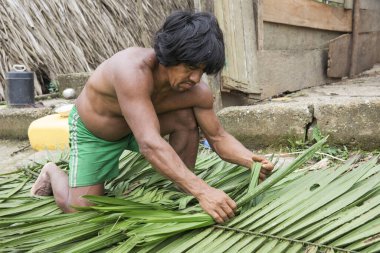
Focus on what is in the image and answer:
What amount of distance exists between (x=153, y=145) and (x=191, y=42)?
0.44 metres

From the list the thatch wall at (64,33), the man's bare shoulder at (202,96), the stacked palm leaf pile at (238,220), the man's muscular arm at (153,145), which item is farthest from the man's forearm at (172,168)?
the thatch wall at (64,33)

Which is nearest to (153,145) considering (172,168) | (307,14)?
(172,168)

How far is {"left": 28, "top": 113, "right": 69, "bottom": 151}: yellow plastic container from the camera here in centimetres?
365

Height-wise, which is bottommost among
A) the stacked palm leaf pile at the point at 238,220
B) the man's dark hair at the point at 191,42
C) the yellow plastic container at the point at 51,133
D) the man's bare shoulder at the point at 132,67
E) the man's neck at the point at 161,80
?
the yellow plastic container at the point at 51,133

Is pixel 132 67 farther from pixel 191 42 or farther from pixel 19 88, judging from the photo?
pixel 19 88

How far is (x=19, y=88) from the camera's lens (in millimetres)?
4355

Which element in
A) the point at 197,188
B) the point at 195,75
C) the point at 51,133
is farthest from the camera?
the point at 51,133

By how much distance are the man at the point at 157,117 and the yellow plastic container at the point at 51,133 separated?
111 cm

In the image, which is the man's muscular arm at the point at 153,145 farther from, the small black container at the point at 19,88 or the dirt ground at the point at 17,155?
the small black container at the point at 19,88

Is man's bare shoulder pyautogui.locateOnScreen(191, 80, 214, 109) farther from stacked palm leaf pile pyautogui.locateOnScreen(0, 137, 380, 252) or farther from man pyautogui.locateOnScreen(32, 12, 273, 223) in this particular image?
stacked palm leaf pile pyautogui.locateOnScreen(0, 137, 380, 252)

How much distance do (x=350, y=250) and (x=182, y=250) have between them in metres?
0.55

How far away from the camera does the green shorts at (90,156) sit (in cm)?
234

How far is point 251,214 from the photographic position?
68.4 inches

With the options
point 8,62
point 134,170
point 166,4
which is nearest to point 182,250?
point 134,170
